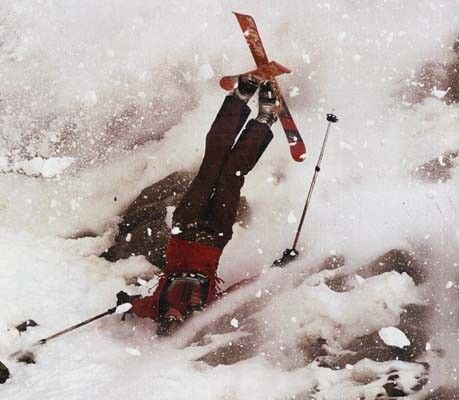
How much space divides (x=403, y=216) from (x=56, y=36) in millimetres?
3360

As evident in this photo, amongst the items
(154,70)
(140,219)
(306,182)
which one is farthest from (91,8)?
A: (306,182)

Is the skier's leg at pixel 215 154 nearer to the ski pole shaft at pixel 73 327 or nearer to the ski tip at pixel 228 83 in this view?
the ski tip at pixel 228 83

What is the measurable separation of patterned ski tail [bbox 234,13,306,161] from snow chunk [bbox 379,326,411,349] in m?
1.44

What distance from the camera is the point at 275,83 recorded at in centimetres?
441

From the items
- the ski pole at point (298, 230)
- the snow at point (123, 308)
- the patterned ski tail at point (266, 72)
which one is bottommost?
the snow at point (123, 308)

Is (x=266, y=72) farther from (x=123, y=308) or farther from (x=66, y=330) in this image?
(x=66, y=330)

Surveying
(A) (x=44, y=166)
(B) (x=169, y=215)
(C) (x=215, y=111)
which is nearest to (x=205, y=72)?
(C) (x=215, y=111)

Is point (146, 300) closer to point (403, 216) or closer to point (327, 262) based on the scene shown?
point (327, 262)

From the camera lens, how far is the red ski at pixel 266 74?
4.41 metres

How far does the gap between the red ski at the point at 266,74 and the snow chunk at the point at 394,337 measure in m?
1.44

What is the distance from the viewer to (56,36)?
17.0 ft

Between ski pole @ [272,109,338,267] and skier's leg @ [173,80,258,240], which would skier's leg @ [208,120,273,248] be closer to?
skier's leg @ [173,80,258,240]

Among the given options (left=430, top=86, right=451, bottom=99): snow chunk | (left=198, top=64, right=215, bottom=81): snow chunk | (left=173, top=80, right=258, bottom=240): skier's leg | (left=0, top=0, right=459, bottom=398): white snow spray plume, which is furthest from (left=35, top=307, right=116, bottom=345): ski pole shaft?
(left=430, top=86, right=451, bottom=99): snow chunk

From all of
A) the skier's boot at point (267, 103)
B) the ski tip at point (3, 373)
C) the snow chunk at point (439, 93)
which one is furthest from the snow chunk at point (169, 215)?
the snow chunk at point (439, 93)
